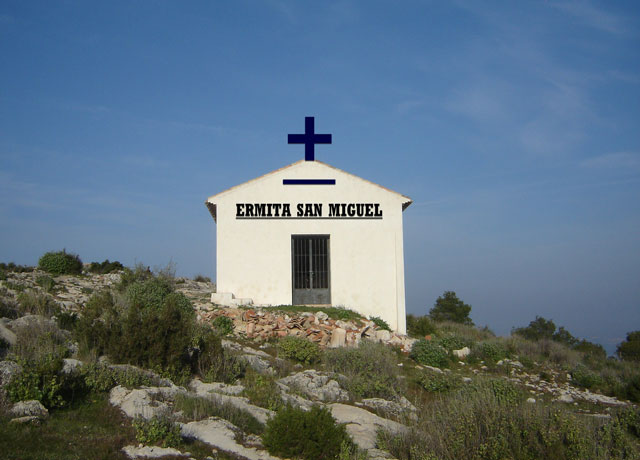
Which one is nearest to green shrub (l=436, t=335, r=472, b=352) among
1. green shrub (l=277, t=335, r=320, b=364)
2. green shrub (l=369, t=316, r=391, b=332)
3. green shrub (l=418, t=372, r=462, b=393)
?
green shrub (l=369, t=316, r=391, b=332)

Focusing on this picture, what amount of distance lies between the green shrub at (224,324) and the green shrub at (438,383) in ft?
20.0

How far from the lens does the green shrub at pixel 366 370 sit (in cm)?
1095

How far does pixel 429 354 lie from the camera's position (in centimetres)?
1603

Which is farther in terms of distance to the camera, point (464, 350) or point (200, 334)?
point (464, 350)

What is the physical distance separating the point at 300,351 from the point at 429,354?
15.2ft

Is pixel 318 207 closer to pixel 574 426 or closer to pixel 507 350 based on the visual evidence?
pixel 507 350

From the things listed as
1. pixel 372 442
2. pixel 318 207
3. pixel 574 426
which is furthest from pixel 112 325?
pixel 318 207

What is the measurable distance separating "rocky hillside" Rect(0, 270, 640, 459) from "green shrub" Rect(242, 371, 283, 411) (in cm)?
4

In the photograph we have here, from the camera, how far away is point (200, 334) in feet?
38.9

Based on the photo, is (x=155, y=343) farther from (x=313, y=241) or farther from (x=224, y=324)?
(x=313, y=241)

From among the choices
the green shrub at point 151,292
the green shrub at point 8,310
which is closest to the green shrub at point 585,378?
the green shrub at point 151,292

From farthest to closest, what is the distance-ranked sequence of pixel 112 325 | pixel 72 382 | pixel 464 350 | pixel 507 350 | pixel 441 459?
pixel 507 350 → pixel 464 350 → pixel 112 325 → pixel 72 382 → pixel 441 459

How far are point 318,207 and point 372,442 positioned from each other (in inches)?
549

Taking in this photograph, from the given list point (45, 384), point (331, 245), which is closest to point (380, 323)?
point (331, 245)
